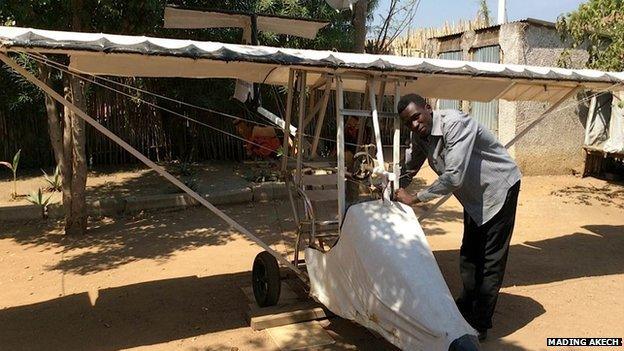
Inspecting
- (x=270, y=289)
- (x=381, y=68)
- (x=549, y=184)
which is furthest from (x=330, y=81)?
(x=549, y=184)

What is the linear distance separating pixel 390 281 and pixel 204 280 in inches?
111

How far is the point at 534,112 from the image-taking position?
10.6 metres

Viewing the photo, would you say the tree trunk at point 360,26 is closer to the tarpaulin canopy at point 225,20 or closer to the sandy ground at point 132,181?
the tarpaulin canopy at point 225,20

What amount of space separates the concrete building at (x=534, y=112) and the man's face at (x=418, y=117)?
7.64m

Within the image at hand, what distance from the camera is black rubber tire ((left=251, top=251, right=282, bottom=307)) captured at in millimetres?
4262

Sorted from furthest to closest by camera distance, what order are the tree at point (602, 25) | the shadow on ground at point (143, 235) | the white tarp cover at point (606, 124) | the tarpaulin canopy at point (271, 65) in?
the white tarp cover at point (606, 124) → the tree at point (602, 25) → the shadow on ground at point (143, 235) → the tarpaulin canopy at point (271, 65)

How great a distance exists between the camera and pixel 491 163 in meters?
3.81

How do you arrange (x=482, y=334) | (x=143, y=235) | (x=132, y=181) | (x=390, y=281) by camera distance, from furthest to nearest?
(x=132, y=181)
(x=143, y=235)
(x=482, y=334)
(x=390, y=281)

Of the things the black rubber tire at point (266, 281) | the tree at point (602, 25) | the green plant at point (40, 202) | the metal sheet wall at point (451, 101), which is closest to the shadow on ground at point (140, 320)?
the black rubber tire at point (266, 281)

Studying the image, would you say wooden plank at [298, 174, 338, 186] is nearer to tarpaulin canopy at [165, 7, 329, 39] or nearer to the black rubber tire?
the black rubber tire

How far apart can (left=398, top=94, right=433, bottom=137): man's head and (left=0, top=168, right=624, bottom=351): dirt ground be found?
5.52 ft

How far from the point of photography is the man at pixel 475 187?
3547 millimetres

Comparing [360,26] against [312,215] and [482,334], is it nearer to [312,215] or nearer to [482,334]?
[312,215]

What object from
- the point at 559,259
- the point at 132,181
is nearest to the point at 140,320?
the point at 559,259
